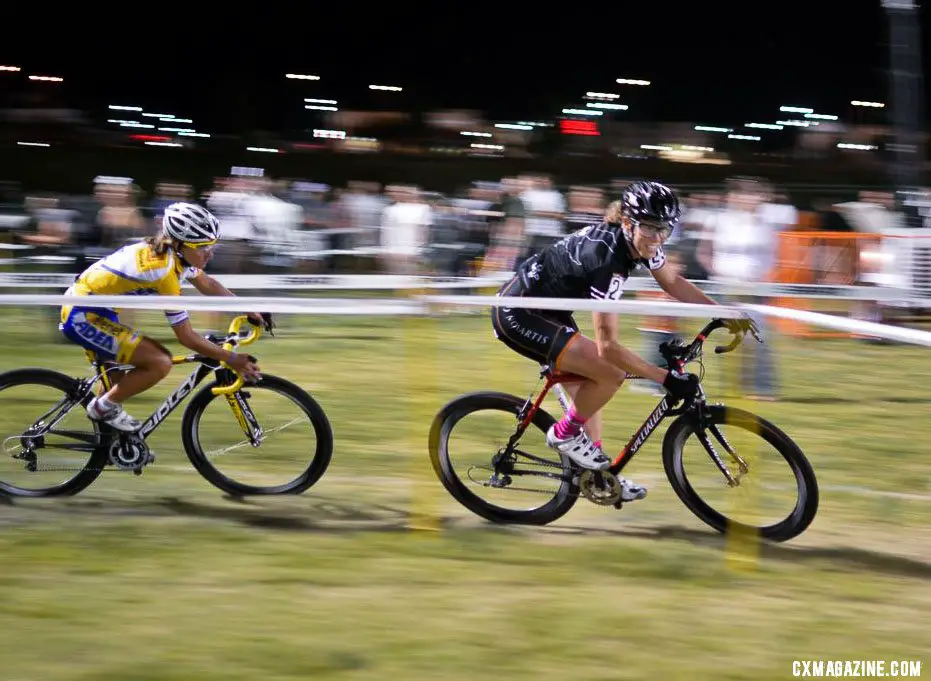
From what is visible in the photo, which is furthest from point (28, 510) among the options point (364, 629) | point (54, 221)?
point (54, 221)

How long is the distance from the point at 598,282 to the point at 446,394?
4471mm

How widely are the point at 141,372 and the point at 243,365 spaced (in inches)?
24.5

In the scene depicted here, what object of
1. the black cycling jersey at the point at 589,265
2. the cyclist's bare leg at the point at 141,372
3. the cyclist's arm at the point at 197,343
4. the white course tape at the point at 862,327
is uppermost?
the black cycling jersey at the point at 589,265

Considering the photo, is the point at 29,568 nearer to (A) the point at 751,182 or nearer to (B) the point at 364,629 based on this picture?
(B) the point at 364,629

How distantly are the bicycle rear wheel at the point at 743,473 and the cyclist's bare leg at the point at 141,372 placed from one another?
2.77 metres

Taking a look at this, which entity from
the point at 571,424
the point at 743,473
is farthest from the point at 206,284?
the point at 743,473

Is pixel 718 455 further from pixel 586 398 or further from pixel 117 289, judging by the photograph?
pixel 117 289

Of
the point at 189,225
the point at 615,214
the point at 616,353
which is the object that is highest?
the point at 615,214

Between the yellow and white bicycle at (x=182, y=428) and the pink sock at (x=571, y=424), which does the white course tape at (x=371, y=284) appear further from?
the pink sock at (x=571, y=424)

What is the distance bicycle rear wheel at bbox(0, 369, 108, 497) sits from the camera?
6586 millimetres

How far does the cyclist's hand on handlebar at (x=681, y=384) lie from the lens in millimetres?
5748

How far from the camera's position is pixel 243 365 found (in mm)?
6398

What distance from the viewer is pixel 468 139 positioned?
155 ft

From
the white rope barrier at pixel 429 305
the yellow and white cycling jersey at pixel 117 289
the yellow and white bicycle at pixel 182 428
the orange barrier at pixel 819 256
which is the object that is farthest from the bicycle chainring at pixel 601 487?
the orange barrier at pixel 819 256
